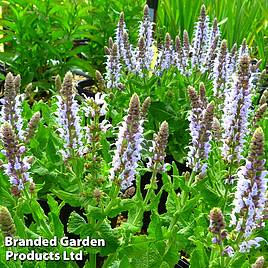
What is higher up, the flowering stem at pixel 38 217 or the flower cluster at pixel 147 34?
the flower cluster at pixel 147 34

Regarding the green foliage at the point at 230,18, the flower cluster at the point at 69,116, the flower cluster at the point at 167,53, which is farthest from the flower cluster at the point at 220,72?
the green foliage at the point at 230,18

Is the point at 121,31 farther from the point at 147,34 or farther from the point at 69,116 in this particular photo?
the point at 69,116

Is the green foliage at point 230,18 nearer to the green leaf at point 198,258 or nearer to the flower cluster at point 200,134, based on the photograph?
the flower cluster at point 200,134

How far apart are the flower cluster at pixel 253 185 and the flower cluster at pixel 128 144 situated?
0.41 m

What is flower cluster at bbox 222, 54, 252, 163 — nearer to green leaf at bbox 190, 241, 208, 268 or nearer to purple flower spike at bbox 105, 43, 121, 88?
green leaf at bbox 190, 241, 208, 268

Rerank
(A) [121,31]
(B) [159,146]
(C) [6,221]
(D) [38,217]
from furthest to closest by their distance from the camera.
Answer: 1. (A) [121,31]
2. (D) [38,217]
3. (B) [159,146]
4. (C) [6,221]

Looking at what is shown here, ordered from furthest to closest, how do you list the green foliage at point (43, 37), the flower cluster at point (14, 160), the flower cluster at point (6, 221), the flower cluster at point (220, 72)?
1. the green foliage at point (43, 37)
2. the flower cluster at point (220, 72)
3. the flower cluster at point (14, 160)
4. the flower cluster at point (6, 221)

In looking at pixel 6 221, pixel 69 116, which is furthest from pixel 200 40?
pixel 6 221

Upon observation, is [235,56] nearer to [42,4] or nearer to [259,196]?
[42,4]

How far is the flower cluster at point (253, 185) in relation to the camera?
155cm

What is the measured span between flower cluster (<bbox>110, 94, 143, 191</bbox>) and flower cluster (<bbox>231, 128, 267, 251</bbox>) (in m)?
0.41

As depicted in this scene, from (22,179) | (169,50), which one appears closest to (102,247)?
(22,179)

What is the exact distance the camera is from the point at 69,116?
2.00 meters

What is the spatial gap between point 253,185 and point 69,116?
2.52 feet
